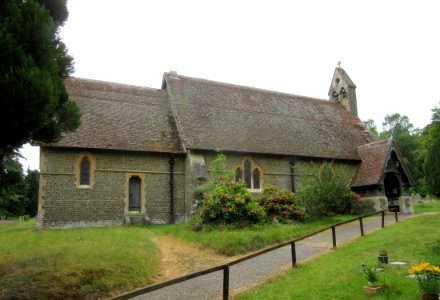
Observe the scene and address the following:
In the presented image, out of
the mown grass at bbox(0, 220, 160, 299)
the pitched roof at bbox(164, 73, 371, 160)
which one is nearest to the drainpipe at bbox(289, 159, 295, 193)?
the pitched roof at bbox(164, 73, 371, 160)

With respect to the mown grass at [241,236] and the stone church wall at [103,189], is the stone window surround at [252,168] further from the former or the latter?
the mown grass at [241,236]

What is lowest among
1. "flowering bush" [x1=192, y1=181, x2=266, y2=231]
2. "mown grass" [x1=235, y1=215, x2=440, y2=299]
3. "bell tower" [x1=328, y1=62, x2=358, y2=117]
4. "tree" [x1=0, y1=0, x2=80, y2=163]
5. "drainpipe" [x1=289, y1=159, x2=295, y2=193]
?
"mown grass" [x1=235, y1=215, x2=440, y2=299]

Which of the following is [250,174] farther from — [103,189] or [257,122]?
[103,189]

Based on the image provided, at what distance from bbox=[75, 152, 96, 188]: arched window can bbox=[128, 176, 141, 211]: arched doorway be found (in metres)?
2.14

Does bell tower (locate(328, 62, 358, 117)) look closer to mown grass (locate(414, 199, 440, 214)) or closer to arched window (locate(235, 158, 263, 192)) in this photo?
mown grass (locate(414, 199, 440, 214))

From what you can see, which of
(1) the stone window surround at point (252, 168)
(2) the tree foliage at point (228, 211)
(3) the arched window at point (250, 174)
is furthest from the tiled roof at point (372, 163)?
(2) the tree foliage at point (228, 211)

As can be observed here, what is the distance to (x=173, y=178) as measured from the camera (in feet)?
68.8

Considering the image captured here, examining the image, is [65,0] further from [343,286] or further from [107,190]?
[107,190]

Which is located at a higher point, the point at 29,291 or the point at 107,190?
the point at 107,190

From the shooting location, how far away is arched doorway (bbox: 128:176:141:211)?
66.2ft

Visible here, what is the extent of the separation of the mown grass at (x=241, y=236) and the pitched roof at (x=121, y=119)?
575 cm

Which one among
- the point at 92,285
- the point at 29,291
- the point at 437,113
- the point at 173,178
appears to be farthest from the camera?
the point at 173,178

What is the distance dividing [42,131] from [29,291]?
381cm

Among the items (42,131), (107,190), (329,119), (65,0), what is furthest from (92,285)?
(329,119)
